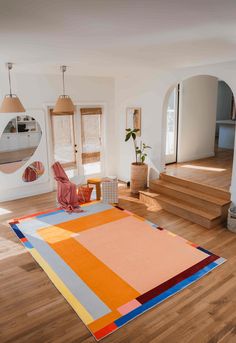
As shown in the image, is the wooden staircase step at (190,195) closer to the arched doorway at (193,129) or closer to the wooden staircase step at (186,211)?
the wooden staircase step at (186,211)

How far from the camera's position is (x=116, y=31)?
262 cm

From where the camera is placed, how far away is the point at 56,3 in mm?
1880

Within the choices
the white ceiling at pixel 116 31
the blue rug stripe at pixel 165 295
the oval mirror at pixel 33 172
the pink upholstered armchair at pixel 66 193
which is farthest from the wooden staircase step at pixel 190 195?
the oval mirror at pixel 33 172

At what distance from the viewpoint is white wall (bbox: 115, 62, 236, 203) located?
557 cm

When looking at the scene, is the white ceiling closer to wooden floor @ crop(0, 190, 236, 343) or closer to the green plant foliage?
the green plant foliage

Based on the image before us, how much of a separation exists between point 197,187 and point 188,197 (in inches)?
12.6

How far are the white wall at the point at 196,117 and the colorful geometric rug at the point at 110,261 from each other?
328cm

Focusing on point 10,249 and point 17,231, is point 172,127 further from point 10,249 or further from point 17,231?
point 10,249

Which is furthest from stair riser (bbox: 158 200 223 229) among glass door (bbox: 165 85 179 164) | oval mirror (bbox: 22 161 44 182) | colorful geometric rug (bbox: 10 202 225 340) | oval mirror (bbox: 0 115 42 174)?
oval mirror (bbox: 0 115 42 174)

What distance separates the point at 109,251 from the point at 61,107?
9.64 feet

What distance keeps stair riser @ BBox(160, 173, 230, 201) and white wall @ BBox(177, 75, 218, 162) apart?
1615mm

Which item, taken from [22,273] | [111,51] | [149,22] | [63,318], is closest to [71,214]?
[22,273]

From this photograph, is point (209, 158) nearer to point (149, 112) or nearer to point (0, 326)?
point (149, 112)

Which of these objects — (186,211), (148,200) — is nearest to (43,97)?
(148,200)
